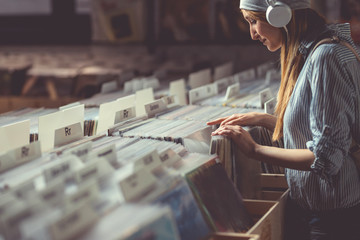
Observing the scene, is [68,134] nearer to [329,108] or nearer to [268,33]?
[268,33]

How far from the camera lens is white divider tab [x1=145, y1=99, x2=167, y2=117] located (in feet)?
7.72

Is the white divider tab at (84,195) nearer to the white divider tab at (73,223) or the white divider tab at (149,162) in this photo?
the white divider tab at (73,223)

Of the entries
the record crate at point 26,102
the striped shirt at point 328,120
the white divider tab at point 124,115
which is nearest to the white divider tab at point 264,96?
the white divider tab at point 124,115

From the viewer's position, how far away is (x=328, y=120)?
5.02 feet

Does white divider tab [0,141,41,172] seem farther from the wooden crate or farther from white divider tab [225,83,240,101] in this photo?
white divider tab [225,83,240,101]

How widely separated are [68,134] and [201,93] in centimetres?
121

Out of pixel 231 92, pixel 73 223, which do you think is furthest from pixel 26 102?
pixel 73 223

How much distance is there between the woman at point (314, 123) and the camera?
154cm

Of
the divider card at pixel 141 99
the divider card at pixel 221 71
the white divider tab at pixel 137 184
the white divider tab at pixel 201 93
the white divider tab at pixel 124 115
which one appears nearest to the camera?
the white divider tab at pixel 137 184

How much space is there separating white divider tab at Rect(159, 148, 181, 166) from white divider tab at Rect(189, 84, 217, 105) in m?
1.21

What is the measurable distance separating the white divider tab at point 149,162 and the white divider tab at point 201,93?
135cm

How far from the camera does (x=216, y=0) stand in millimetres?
5879

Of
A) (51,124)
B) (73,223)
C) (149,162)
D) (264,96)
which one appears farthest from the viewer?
(264,96)

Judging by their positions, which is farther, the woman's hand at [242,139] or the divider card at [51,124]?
the divider card at [51,124]
